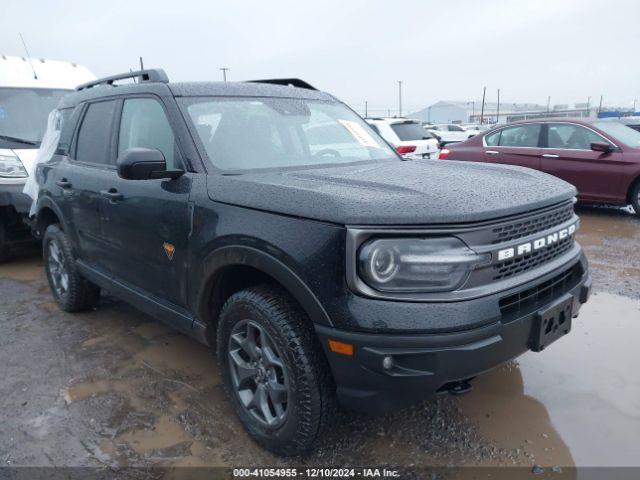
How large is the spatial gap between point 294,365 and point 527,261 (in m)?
1.15

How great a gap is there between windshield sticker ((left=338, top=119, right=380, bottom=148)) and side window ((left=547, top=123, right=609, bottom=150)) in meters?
5.50

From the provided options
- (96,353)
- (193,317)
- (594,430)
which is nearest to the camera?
(594,430)

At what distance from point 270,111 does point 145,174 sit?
3.25ft

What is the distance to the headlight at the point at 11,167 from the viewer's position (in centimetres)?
572

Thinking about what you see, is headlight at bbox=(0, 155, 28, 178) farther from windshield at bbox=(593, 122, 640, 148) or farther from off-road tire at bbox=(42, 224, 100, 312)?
windshield at bbox=(593, 122, 640, 148)

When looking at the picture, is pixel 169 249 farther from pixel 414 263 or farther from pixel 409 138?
pixel 409 138

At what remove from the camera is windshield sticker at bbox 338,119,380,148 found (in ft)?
Answer: 11.9

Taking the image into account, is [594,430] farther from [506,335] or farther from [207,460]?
[207,460]

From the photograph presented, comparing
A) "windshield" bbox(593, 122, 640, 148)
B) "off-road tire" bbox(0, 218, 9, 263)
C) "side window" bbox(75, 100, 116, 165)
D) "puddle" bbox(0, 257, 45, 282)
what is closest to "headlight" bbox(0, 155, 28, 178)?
"off-road tire" bbox(0, 218, 9, 263)

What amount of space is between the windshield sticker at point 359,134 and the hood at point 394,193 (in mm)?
700

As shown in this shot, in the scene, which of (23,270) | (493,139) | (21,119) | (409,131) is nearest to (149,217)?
(23,270)

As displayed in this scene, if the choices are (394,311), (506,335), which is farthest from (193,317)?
(506,335)

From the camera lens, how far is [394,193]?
→ 2191 millimetres

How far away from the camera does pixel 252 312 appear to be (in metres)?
2.39
